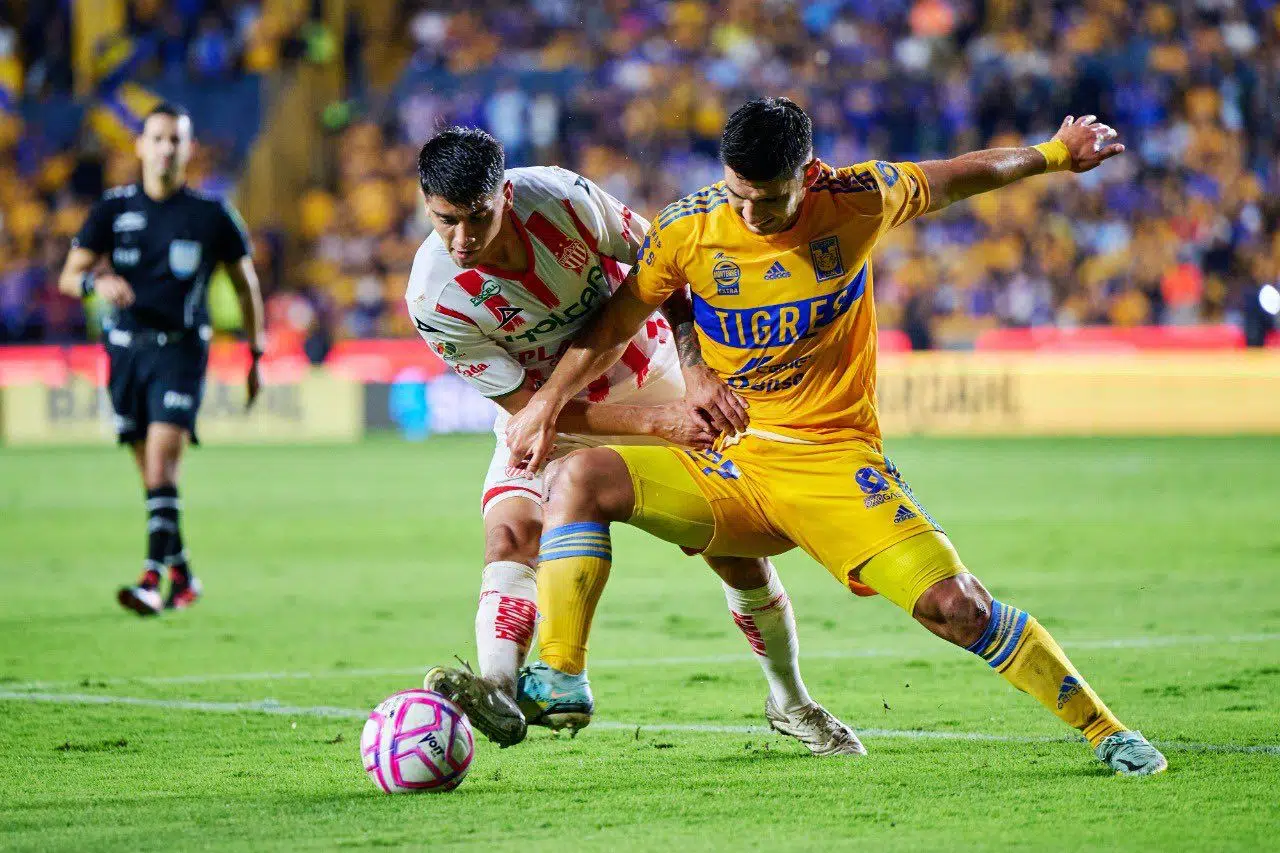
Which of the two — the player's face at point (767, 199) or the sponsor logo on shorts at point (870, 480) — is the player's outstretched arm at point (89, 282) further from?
the sponsor logo on shorts at point (870, 480)

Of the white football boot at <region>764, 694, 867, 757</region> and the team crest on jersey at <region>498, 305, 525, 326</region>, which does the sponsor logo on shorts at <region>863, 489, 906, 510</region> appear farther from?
the team crest on jersey at <region>498, 305, 525, 326</region>

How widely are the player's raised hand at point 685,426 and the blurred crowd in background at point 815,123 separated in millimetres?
15778

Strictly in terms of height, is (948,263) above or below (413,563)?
above

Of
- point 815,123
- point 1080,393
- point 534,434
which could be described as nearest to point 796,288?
point 534,434

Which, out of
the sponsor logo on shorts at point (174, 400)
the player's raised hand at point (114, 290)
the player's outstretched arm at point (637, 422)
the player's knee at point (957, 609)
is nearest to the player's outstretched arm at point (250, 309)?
the sponsor logo on shorts at point (174, 400)

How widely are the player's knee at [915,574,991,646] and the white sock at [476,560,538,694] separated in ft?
3.60

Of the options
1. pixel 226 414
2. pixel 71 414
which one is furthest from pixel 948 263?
pixel 71 414

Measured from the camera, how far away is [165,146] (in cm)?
855

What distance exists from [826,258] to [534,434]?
0.92m

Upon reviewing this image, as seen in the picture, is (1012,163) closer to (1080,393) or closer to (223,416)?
(1080,393)

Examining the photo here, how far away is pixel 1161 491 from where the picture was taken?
1355 centimetres

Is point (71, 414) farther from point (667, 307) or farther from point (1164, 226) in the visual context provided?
point (667, 307)

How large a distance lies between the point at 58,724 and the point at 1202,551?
22.0ft

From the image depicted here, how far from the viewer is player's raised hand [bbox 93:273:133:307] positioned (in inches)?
323
